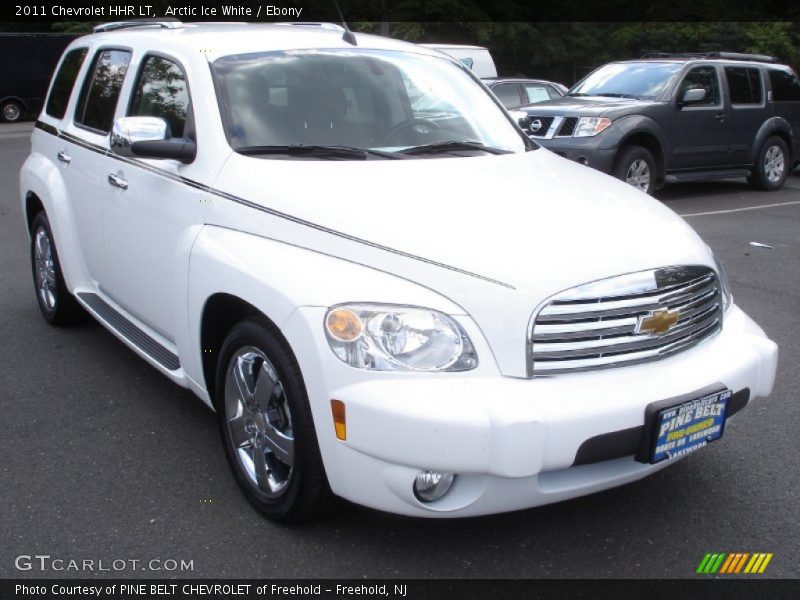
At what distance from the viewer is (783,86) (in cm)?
1339

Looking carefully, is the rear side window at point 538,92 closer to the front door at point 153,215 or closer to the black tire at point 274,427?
the front door at point 153,215

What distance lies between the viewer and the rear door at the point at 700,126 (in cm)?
1140

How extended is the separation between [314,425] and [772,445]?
228 centimetres

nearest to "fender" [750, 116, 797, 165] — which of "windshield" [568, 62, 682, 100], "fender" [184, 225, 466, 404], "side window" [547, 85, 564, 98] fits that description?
"windshield" [568, 62, 682, 100]

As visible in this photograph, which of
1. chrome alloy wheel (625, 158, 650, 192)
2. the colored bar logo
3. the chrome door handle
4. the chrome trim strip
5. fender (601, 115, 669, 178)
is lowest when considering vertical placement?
chrome alloy wheel (625, 158, 650, 192)

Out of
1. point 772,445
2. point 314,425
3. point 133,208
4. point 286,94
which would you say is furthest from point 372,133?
point 772,445

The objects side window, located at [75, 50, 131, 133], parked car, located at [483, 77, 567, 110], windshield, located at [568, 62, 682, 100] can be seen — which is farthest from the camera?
parked car, located at [483, 77, 567, 110]

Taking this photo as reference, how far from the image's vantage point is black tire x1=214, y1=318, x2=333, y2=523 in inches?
120

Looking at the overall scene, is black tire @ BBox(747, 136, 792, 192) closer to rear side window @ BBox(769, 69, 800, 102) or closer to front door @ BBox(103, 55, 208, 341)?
rear side window @ BBox(769, 69, 800, 102)

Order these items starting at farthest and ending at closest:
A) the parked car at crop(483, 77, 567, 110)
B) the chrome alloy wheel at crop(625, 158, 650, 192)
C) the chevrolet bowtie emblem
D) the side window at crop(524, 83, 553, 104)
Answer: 1. the side window at crop(524, 83, 553, 104)
2. the parked car at crop(483, 77, 567, 110)
3. the chrome alloy wheel at crop(625, 158, 650, 192)
4. the chevrolet bowtie emblem

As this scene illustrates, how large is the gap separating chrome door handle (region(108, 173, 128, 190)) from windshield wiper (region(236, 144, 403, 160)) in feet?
2.90

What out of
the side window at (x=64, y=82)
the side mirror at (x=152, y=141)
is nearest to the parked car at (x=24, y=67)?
the side window at (x=64, y=82)

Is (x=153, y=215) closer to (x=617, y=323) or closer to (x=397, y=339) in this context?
(x=397, y=339)

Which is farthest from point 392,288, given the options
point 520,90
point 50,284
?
point 520,90
